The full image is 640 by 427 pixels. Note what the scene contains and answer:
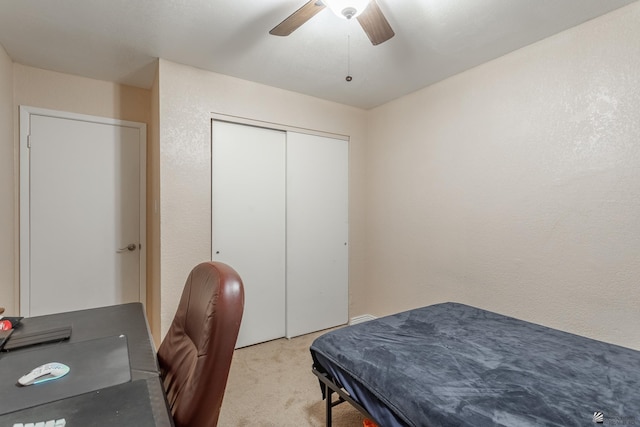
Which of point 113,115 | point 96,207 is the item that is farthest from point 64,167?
point 113,115

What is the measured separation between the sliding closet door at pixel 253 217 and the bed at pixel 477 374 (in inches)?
52.0

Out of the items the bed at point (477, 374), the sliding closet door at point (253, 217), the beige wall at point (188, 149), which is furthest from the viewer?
the sliding closet door at point (253, 217)

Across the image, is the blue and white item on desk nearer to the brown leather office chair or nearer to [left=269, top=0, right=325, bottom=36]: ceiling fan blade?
the brown leather office chair

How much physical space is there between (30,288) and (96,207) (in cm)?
80

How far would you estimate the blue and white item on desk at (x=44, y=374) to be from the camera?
35.0 inches

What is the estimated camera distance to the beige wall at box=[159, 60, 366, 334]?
248 cm

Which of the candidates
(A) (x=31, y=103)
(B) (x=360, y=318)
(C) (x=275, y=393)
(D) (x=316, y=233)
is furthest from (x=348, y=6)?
(B) (x=360, y=318)

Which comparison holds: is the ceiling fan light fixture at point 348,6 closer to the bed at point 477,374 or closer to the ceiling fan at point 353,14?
the ceiling fan at point 353,14

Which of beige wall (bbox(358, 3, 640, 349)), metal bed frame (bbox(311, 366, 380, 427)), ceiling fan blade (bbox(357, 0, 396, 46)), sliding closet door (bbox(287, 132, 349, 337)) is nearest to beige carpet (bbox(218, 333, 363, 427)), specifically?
metal bed frame (bbox(311, 366, 380, 427))

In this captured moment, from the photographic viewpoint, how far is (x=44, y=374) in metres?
0.92

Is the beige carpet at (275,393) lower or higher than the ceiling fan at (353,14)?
lower

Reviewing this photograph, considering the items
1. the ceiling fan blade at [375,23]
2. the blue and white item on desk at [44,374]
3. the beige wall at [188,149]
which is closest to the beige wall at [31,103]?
the beige wall at [188,149]

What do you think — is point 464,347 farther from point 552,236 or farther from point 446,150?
point 446,150

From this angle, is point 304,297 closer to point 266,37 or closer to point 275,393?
point 275,393
